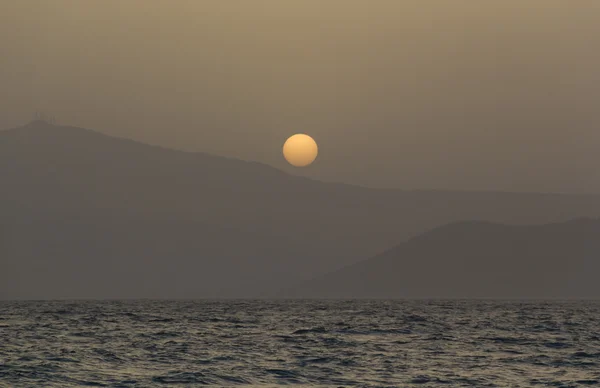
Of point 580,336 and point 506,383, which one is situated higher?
point 580,336

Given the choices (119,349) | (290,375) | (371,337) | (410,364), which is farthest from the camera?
(371,337)

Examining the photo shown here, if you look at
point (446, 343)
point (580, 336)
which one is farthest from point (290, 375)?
point (580, 336)

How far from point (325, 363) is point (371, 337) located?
71.4ft

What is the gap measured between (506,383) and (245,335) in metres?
33.8

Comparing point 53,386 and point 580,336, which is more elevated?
point 580,336

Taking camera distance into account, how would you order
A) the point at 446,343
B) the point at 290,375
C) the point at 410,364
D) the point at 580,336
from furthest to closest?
the point at 580,336 < the point at 446,343 < the point at 410,364 < the point at 290,375

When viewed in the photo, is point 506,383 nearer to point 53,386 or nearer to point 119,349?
point 53,386

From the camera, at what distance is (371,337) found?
7419 centimetres

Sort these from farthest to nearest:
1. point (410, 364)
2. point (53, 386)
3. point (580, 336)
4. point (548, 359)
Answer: point (580, 336) < point (548, 359) < point (410, 364) < point (53, 386)

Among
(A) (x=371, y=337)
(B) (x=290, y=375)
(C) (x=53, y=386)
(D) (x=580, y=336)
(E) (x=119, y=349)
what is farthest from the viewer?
(D) (x=580, y=336)

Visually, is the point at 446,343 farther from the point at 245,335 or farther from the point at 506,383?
the point at 506,383

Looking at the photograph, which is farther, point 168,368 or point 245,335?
point 245,335

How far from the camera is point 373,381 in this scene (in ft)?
149

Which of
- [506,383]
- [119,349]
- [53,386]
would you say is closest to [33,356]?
[119,349]
